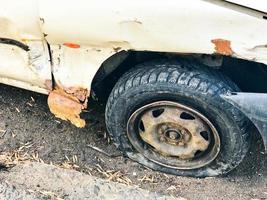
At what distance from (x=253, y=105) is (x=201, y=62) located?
1.35 feet

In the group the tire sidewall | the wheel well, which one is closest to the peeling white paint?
the wheel well

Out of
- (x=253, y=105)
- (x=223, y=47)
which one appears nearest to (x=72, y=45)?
(x=223, y=47)

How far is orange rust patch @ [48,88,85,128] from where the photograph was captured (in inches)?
146

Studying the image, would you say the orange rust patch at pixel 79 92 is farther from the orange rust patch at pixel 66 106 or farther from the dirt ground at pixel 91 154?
the dirt ground at pixel 91 154

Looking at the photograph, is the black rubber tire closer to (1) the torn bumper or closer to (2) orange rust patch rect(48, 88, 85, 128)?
(1) the torn bumper

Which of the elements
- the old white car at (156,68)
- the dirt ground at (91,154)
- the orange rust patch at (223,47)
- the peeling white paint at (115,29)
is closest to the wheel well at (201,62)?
the old white car at (156,68)

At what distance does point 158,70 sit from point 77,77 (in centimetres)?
49

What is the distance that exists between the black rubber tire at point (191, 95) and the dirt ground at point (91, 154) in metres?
0.18

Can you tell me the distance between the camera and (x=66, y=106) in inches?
146

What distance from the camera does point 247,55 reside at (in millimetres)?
3166

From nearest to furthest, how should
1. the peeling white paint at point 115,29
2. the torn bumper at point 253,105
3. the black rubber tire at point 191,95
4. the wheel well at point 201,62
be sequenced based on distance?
the peeling white paint at point 115,29 → the torn bumper at point 253,105 → the black rubber tire at point 191,95 → the wheel well at point 201,62

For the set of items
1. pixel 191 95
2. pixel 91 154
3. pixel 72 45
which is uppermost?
pixel 72 45

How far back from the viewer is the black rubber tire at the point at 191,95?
11.1ft

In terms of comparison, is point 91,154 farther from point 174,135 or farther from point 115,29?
point 115,29
